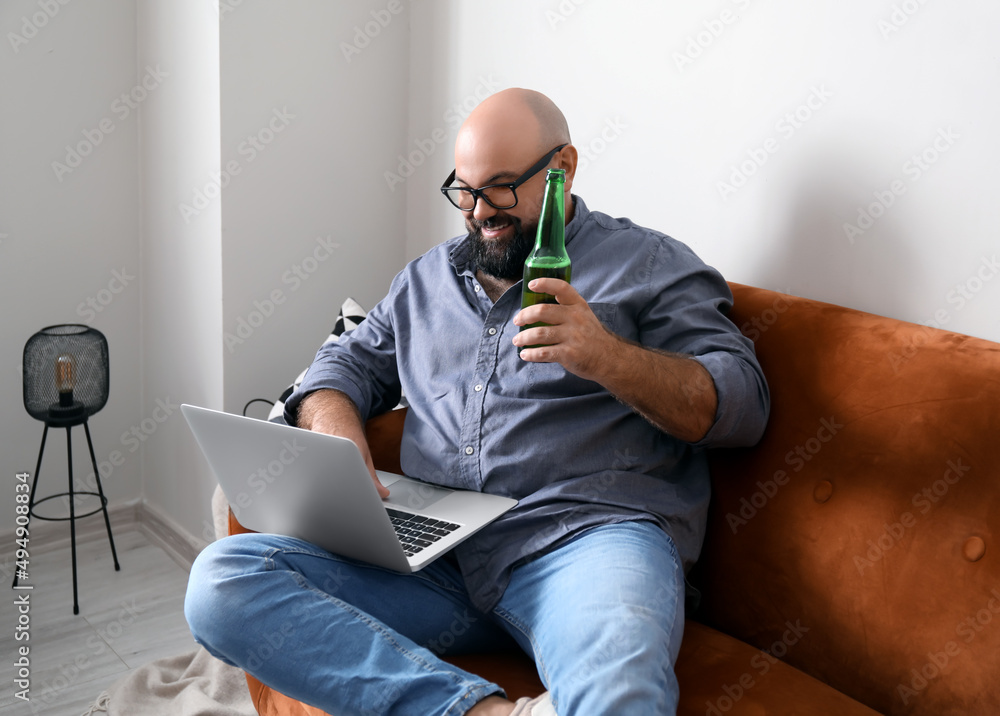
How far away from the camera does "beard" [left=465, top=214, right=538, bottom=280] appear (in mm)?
1592

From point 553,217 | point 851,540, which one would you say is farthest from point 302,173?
point 851,540

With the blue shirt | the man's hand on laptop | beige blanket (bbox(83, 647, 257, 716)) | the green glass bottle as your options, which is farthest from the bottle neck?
beige blanket (bbox(83, 647, 257, 716))

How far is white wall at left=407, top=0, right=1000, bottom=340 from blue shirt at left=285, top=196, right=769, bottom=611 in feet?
0.78

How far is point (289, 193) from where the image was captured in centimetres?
233

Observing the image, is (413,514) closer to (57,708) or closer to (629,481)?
(629,481)

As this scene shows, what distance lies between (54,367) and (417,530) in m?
1.29

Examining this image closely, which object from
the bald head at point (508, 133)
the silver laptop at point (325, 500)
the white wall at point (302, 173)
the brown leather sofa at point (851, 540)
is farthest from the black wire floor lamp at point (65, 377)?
the bald head at point (508, 133)

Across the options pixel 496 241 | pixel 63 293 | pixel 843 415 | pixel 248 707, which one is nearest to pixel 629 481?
pixel 843 415

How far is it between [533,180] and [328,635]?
2.78 ft

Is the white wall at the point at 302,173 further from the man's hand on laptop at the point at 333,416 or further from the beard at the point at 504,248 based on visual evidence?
the beard at the point at 504,248

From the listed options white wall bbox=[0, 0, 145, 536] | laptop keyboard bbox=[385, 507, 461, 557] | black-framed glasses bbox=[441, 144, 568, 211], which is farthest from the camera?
white wall bbox=[0, 0, 145, 536]

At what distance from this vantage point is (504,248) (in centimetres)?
160

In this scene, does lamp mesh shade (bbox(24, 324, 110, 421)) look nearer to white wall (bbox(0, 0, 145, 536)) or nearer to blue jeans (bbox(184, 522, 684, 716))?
white wall (bbox(0, 0, 145, 536))

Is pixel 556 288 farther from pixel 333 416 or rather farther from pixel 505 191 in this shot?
pixel 333 416
